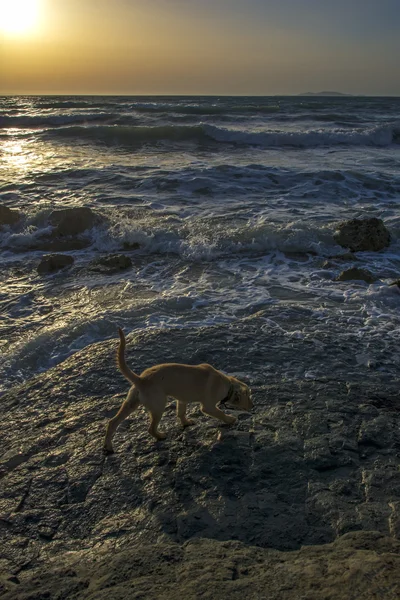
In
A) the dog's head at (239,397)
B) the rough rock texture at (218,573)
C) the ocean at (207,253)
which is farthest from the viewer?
the ocean at (207,253)

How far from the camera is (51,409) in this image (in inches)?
174

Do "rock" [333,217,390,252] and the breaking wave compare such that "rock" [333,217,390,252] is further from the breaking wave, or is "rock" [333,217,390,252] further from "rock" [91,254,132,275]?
the breaking wave

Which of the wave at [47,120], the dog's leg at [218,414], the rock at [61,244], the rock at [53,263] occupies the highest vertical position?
the wave at [47,120]

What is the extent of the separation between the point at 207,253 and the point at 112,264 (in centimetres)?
202

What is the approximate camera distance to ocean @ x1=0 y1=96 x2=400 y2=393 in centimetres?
580

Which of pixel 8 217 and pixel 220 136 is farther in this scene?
pixel 220 136

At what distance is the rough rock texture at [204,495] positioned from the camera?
237 centimetres

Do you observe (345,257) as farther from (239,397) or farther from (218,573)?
(218,573)

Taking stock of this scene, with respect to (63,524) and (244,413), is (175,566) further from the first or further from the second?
(244,413)

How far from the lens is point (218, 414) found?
13.0 ft

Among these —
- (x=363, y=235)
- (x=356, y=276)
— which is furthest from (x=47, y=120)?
(x=356, y=276)

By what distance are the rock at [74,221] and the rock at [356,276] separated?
245 inches

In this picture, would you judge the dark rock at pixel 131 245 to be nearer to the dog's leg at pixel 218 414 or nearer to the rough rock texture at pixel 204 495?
the rough rock texture at pixel 204 495

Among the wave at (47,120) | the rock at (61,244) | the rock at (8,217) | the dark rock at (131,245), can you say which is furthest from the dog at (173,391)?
the wave at (47,120)
